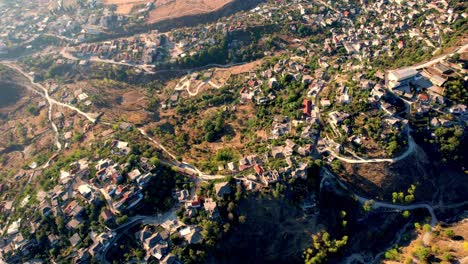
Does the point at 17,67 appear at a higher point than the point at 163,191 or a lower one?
higher

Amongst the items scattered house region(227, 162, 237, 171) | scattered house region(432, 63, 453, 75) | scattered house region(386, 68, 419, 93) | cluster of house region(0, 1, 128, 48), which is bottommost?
scattered house region(227, 162, 237, 171)

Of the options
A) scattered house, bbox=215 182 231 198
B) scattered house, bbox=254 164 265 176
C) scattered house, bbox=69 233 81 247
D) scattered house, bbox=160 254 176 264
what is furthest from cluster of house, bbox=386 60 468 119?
scattered house, bbox=69 233 81 247

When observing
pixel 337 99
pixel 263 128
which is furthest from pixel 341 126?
pixel 263 128

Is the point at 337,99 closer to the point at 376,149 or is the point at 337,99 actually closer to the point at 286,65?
the point at 376,149

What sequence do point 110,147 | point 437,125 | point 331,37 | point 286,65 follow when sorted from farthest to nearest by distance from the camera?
point 331,37, point 286,65, point 110,147, point 437,125

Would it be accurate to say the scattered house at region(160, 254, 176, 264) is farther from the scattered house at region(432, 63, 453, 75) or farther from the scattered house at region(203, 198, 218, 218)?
the scattered house at region(432, 63, 453, 75)

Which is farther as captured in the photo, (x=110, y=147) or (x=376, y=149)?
(x=110, y=147)

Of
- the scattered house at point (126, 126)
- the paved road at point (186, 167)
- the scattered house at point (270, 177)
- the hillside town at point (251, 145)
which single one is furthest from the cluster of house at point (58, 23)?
the scattered house at point (270, 177)
